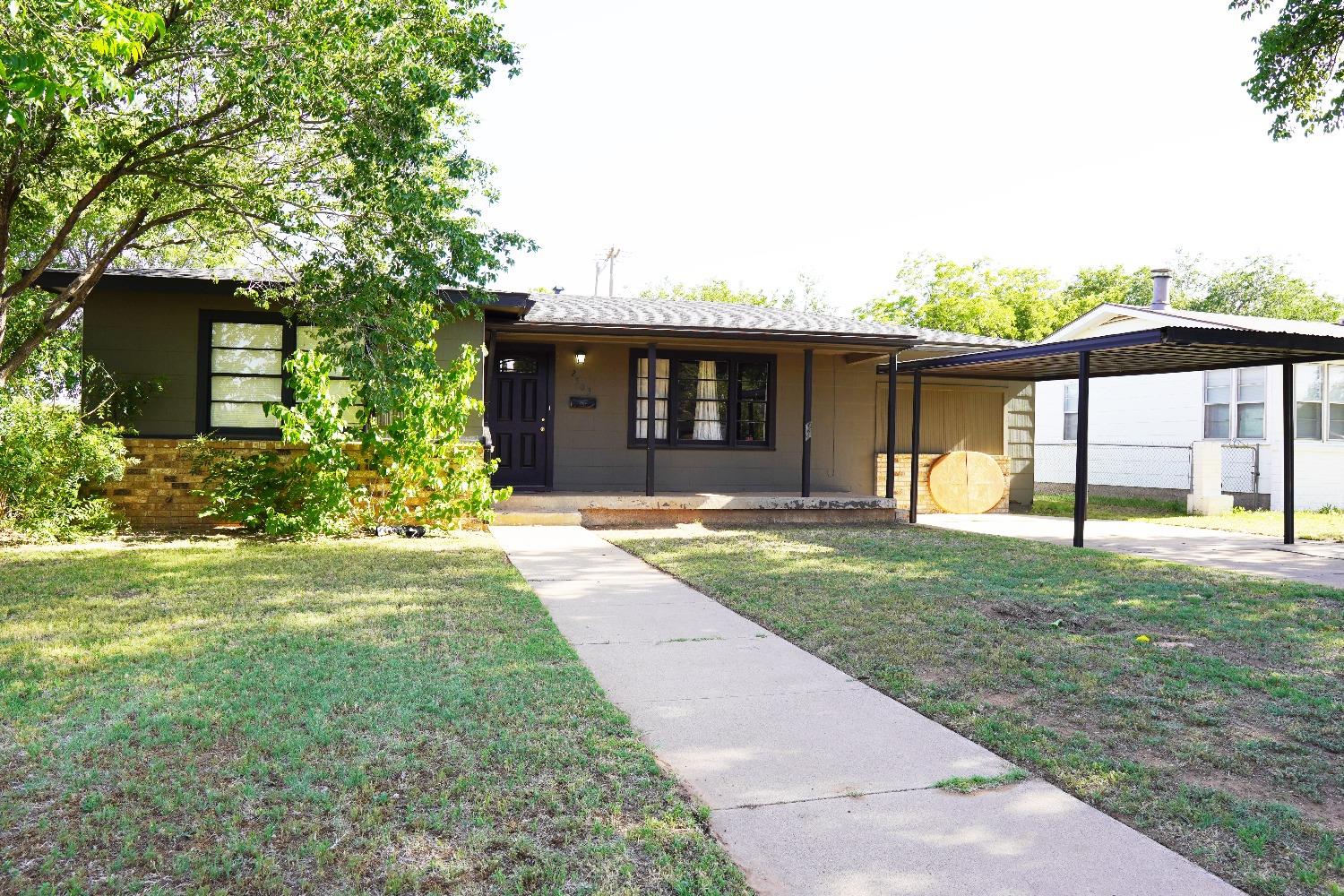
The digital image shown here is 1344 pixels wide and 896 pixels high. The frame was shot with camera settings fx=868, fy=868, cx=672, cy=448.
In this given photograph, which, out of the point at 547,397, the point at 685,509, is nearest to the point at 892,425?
the point at 685,509

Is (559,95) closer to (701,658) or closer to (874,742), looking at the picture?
(701,658)

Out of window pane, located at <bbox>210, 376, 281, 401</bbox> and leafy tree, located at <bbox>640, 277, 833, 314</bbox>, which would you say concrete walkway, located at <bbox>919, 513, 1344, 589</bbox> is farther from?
leafy tree, located at <bbox>640, 277, 833, 314</bbox>

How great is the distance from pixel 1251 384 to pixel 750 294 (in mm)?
29640

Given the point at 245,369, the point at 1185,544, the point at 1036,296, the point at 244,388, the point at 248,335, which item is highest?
the point at 1036,296

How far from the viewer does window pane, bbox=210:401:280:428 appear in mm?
9898

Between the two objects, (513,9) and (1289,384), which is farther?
(1289,384)

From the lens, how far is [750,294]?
4334 cm

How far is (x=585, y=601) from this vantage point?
240 inches

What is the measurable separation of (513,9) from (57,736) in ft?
20.2

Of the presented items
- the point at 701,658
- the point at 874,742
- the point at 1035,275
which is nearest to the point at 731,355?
the point at 701,658

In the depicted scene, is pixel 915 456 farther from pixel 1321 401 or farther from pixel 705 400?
pixel 1321 401

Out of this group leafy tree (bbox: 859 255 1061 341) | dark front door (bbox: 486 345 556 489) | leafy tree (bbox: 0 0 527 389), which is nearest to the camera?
leafy tree (bbox: 0 0 527 389)

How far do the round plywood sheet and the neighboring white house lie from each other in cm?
279

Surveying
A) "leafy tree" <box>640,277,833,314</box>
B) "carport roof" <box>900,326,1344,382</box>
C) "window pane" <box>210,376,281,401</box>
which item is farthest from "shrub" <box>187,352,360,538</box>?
"leafy tree" <box>640,277,833,314</box>
